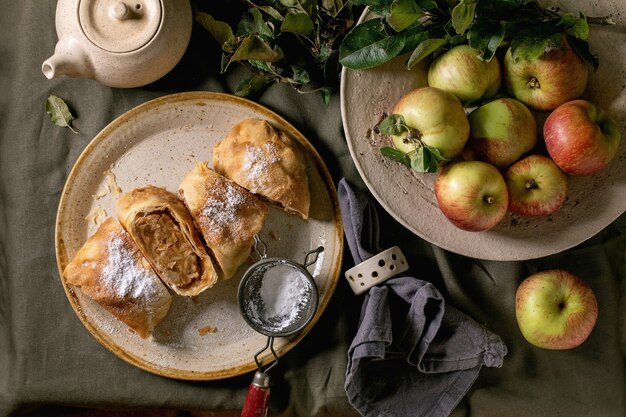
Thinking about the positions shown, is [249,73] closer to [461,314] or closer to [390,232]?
[390,232]

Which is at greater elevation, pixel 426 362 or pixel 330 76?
pixel 330 76

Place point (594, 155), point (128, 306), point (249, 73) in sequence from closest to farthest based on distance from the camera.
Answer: point (594, 155) < point (128, 306) < point (249, 73)

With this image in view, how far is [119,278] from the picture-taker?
1.15 m

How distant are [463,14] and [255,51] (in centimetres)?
37

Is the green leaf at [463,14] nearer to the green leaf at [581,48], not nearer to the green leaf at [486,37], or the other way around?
the green leaf at [486,37]

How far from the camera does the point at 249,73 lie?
4.14 feet

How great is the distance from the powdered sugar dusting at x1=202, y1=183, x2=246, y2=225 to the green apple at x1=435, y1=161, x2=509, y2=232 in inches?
14.5

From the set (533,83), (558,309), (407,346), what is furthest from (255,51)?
(558,309)

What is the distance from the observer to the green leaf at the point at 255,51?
1.10 meters

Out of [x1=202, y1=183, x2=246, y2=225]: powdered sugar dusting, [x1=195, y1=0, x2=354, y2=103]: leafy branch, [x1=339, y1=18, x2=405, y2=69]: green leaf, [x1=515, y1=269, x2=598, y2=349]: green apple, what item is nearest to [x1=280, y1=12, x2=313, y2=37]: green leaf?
[x1=195, y1=0, x2=354, y2=103]: leafy branch

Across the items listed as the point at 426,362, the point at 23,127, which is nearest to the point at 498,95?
the point at 426,362

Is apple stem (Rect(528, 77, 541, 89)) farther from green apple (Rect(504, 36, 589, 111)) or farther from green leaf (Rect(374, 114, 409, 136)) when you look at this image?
green leaf (Rect(374, 114, 409, 136))

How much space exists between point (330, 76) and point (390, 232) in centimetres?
33

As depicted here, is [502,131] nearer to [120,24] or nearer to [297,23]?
[297,23]
